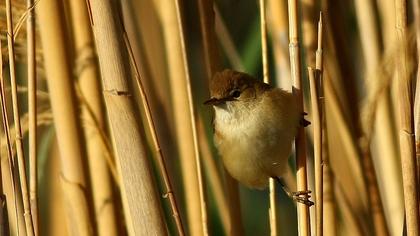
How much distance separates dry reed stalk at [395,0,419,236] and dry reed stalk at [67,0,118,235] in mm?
713

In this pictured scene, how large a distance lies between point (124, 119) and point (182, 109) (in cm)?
59

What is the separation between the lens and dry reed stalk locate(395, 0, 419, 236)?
1.13 meters

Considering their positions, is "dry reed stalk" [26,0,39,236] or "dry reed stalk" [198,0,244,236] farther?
"dry reed stalk" [198,0,244,236]

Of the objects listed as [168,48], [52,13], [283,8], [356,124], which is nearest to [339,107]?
[356,124]

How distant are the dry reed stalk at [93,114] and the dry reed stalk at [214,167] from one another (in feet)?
0.87

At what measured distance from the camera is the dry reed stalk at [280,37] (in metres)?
1.65

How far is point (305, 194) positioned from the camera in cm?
128

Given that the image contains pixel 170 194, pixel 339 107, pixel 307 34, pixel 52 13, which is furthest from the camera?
pixel 339 107

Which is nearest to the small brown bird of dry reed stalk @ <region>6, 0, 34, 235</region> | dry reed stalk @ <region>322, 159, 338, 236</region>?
dry reed stalk @ <region>322, 159, 338, 236</region>

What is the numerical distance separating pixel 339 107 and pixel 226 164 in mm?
317

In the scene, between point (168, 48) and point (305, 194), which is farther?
point (168, 48)

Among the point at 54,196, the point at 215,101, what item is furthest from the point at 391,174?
the point at 54,196

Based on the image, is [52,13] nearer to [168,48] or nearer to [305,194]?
[168,48]

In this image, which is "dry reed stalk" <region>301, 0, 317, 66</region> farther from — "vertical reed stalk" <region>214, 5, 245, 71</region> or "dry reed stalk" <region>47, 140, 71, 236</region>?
"dry reed stalk" <region>47, 140, 71, 236</region>
